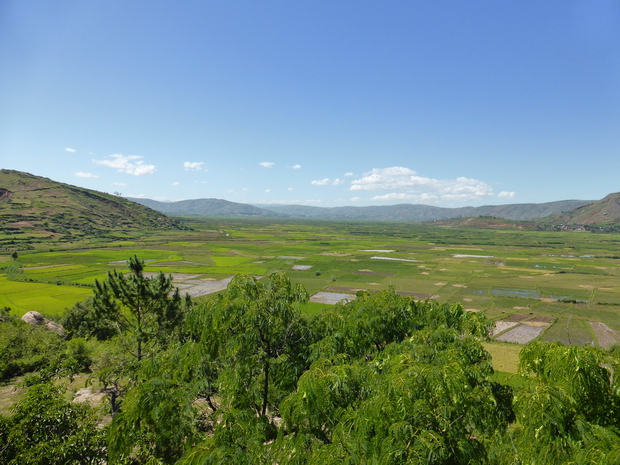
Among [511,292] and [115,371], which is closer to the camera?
[115,371]

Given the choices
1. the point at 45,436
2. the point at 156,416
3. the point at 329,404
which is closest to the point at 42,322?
the point at 45,436

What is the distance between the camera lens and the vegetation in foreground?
600cm

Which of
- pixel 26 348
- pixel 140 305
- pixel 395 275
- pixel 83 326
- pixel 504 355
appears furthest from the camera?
pixel 395 275

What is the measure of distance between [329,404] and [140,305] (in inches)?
880

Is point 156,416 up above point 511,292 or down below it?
above

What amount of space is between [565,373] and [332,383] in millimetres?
5984

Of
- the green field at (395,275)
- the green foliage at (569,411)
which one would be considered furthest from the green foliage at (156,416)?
the green field at (395,275)

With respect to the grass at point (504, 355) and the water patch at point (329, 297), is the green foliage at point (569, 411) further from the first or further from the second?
the water patch at point (329, 297)

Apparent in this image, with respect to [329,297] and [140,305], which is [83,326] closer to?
[140,305]

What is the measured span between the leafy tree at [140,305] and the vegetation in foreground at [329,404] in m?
11.0

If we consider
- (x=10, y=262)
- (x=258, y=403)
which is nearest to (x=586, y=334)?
(x=258, y=403)

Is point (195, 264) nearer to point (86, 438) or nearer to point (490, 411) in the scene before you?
point (86, 438)

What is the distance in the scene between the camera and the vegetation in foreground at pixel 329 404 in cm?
600

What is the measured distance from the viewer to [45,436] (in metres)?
9.42
